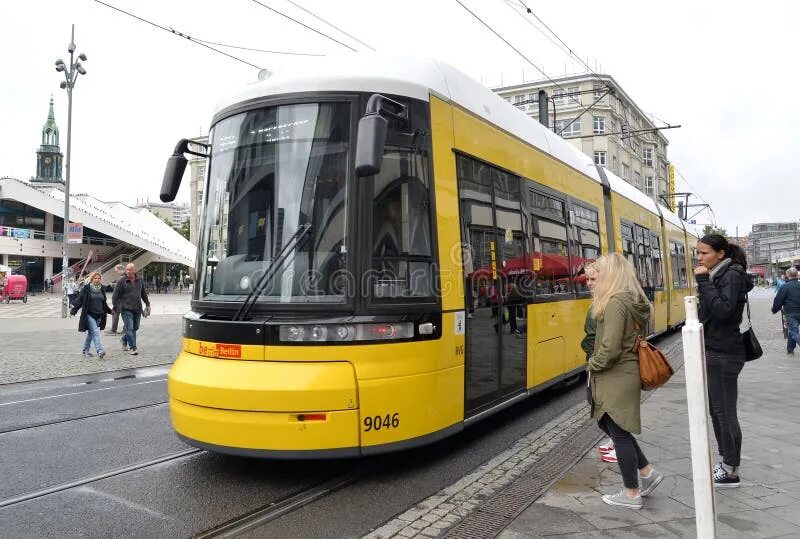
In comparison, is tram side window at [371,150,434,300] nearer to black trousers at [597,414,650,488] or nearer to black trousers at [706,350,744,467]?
black trousers at [597,414,650,488]

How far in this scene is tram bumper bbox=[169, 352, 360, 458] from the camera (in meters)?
4.20

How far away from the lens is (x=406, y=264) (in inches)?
183

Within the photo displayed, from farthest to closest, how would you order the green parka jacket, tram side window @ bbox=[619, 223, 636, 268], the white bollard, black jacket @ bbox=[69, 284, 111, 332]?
black jacket @ bbox=[69, 284, 111, 332], tram side window @ bbox=[619, 223, 636, 268], the green parka jacket, the white bollard

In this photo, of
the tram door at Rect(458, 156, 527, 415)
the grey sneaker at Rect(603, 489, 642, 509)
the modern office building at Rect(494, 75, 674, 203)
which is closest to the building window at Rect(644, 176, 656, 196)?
the modern office building at Rect(494, 75, 674, 203)

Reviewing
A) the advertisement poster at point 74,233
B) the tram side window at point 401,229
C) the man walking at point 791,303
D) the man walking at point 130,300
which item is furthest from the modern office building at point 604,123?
the tram side window at point 401,229

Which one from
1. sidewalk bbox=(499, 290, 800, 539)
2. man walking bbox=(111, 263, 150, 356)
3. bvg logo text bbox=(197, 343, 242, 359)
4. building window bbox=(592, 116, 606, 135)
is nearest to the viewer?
sidewalk bbox=(499, 290, 800, 539)

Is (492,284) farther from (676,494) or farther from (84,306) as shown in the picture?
(84,306)

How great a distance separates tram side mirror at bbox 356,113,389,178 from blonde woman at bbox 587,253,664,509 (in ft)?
5.41

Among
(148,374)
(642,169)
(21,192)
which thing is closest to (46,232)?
(21,192)

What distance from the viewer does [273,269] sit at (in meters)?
4.48

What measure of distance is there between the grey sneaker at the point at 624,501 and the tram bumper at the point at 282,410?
173cm

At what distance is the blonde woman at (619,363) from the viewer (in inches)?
151

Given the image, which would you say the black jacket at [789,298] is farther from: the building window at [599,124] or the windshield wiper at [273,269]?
the building window at [599,124]

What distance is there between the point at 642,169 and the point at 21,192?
210 feet
